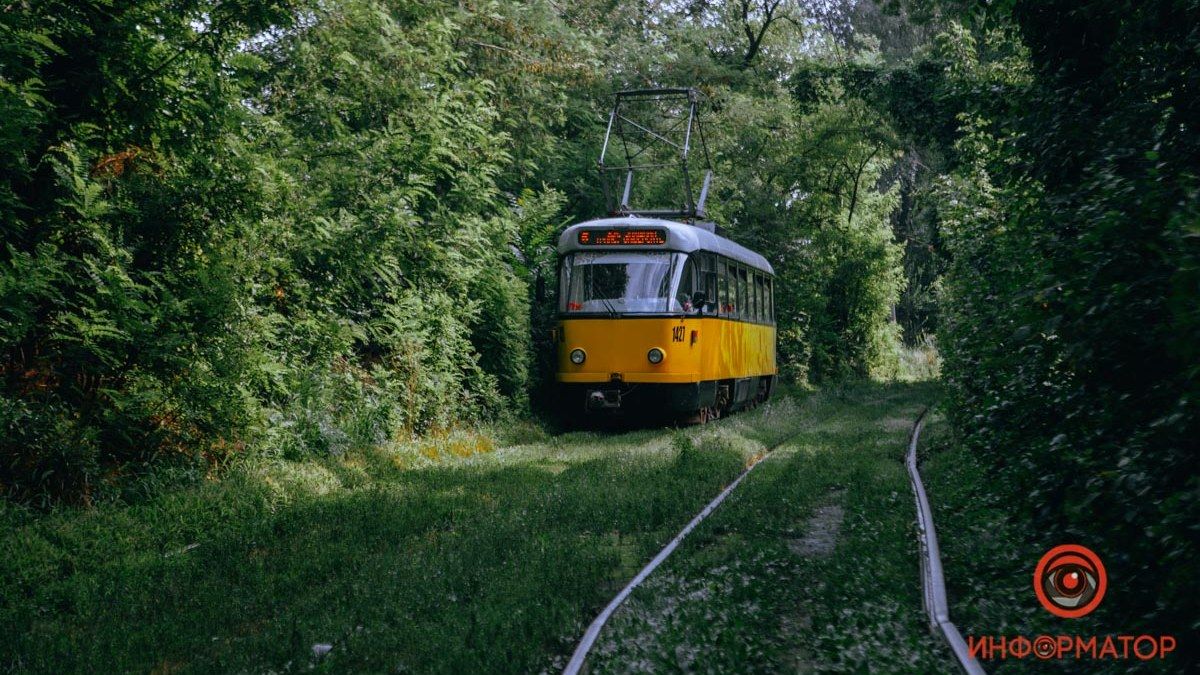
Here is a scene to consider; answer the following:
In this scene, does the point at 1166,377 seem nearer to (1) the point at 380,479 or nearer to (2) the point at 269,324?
(1) the point at 380,479

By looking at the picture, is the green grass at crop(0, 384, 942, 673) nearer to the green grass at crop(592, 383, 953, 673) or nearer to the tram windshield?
the green grass at crop(592, 383, 953, 673)

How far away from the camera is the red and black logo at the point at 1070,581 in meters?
5.77

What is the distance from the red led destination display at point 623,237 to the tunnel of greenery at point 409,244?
1.66m

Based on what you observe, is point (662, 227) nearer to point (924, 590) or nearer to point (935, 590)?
point (924, 590)

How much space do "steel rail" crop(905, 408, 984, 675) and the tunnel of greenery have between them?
685 mm

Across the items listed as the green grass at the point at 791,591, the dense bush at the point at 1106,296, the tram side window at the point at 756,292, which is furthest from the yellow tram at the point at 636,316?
the dense bush at the point at 1106,296

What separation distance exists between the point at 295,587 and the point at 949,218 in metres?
12.0

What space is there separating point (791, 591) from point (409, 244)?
32.8 feet

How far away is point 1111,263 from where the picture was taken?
5.26 m

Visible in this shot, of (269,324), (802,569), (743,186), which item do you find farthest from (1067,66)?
(743,186)

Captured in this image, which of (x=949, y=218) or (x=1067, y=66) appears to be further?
(x=949, y=218)

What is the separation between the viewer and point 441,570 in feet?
25.3

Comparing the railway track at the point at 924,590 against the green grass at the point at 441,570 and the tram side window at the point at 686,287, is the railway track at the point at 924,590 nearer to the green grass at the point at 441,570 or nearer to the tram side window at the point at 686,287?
the green grass at the point at 441,570

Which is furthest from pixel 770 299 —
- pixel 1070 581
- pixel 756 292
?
pixel 1070 581
